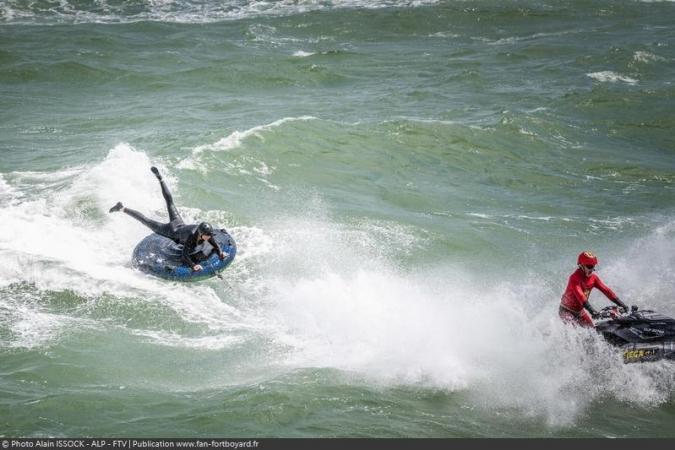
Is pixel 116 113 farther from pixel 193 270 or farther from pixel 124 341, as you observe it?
pixel 124 341

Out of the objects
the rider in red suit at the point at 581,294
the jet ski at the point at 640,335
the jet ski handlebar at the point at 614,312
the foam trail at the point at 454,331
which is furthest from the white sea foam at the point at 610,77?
the jet ski at the point at 640,335

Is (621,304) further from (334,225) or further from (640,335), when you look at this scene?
(334,225)

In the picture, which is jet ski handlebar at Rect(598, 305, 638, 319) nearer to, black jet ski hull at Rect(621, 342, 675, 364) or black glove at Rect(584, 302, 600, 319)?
black glove at Rect(584, 302, 600, 319)

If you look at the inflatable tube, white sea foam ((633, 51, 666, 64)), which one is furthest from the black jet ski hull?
white sea foam ((633, 51, 666, 64))

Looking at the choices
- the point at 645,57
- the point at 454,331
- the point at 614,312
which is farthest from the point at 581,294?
the point at 645,57

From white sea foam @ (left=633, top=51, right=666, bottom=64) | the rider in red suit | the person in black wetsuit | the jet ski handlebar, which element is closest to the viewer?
the rider in red suit

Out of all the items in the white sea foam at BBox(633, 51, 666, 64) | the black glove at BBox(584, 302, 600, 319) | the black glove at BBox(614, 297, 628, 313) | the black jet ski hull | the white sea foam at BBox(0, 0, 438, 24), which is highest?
the white sea foam at BBox(0, 0, 438, 24)

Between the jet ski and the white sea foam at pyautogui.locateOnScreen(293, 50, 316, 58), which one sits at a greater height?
the white sea foam at pyautogui.locateOnScreen(293, 50, 316, 58)
